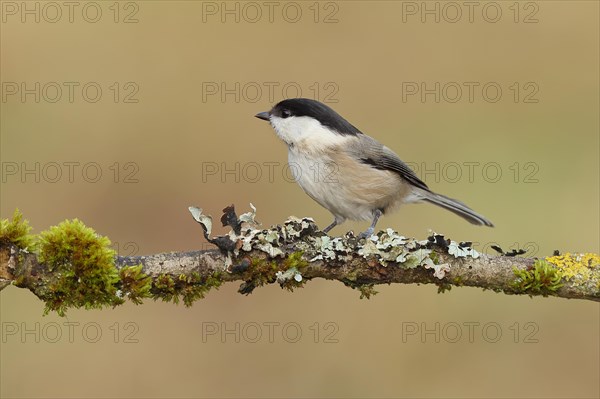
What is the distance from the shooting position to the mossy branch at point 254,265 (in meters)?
2.90

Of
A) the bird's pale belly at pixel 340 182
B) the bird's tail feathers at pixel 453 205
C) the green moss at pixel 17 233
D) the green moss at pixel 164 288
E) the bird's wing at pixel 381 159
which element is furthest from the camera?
the bird's tail feathers at pixel 453 205

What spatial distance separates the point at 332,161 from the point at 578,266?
74.9 inches

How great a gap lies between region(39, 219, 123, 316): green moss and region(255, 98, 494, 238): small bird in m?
2.04

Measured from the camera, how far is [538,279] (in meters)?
3.19

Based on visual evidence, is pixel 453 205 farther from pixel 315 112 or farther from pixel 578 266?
pixel 578 266

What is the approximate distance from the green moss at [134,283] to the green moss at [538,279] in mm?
1444

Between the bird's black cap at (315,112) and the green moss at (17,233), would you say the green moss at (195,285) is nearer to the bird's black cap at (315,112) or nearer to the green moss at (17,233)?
the green moss at (17,233)

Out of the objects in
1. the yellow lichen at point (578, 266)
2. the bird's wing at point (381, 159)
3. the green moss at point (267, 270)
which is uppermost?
the bird's wing at point (381, 159)

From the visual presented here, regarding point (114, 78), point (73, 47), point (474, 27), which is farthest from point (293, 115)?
point (474, 27)

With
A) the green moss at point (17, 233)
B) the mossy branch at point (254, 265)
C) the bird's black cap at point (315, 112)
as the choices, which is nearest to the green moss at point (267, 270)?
the mossy branch at point (254, 265)

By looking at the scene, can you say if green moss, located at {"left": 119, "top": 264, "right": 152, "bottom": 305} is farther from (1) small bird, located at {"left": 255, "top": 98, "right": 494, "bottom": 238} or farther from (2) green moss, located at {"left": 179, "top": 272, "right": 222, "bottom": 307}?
(1) small bird, located at {"left": 255, "top": 98, "right": 494, "bottom": 238}

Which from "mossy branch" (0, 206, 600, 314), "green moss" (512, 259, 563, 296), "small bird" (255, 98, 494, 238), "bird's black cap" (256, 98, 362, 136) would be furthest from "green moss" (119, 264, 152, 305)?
"bird's black cap" (256, 98, 362, 136)

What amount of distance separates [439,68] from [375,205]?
3301 millimetres

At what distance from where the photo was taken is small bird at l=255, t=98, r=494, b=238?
4.80 m
